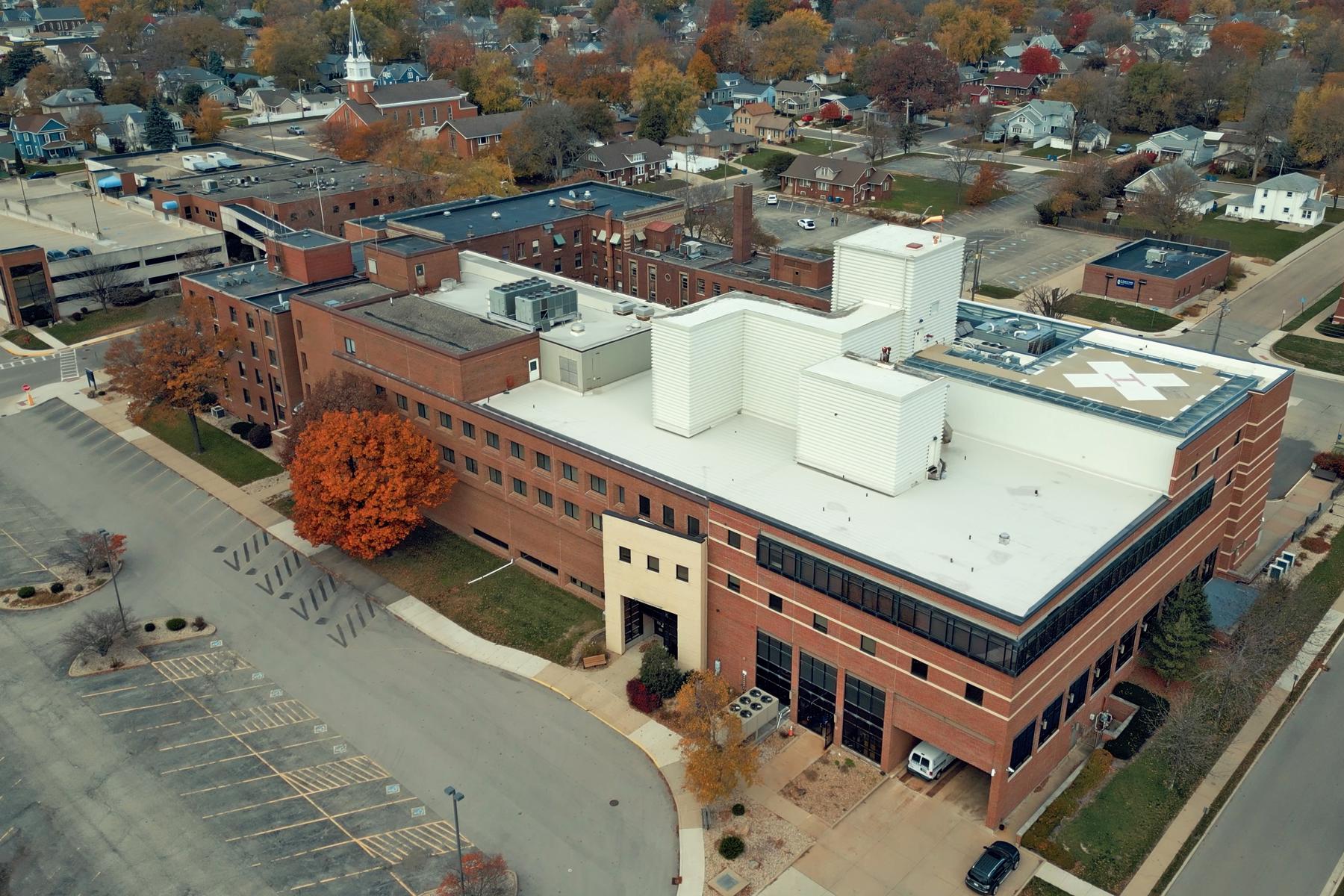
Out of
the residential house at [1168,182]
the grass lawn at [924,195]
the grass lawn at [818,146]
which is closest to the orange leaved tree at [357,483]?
the grass lawn at [924,195]

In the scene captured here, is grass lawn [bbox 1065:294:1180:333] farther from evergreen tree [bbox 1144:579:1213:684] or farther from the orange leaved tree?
the orange leaved tree

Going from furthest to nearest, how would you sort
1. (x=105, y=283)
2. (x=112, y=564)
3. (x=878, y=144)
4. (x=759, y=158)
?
(x=759, y=158), (x=878, y=144), (x=105, y=283), (x=112, y=564)

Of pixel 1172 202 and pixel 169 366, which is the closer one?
pixel 169 366

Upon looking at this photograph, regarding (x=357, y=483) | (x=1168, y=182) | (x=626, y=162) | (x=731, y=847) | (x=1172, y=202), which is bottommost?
(x=731, y=847)

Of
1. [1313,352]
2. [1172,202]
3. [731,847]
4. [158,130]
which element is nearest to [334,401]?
[731,847]

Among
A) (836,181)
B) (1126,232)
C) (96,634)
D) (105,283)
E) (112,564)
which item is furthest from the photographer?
(836,181)

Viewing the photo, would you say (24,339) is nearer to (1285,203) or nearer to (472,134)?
(472,134)

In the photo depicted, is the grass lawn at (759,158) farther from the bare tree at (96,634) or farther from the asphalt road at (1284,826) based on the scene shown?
the asphalt road at (1284,826)
